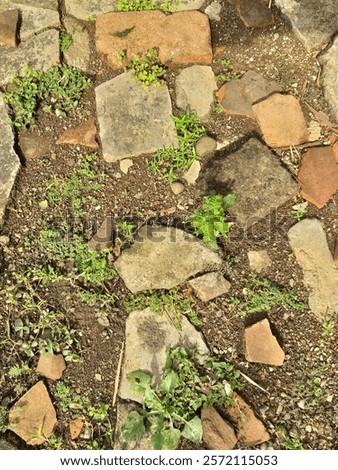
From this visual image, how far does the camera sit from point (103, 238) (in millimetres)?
3201

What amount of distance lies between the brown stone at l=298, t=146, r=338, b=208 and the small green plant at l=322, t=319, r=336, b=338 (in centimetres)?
71

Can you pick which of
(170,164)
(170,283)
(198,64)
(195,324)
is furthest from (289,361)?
(198,64)

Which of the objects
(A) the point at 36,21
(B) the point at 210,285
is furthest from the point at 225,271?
(A) the point at 36,21

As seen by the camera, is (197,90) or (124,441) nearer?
(124,441)

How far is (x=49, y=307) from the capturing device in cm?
319

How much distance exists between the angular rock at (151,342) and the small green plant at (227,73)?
5.08ft

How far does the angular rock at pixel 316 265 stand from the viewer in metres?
3.07

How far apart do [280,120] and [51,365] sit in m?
2.07

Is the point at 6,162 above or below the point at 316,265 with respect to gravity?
above

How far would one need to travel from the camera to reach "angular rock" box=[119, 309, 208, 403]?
3.10 m

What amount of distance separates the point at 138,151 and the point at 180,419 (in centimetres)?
166

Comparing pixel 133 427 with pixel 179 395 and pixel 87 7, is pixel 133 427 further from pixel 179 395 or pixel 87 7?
pixel 87 7

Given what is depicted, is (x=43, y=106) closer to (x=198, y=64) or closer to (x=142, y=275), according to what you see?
(x=198, y=64)

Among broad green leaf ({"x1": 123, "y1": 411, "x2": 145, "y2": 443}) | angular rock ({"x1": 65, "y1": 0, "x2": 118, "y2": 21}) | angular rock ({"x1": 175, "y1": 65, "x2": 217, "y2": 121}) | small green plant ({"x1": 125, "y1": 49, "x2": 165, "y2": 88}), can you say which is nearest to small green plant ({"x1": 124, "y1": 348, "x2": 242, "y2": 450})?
broad green leaf ({"x1": 123, "y1": 411, "x2": 145, "y2": 443})
